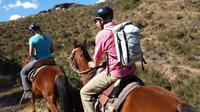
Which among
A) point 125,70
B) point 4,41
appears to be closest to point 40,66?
point 125,70

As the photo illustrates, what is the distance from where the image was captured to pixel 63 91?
35.9 feet

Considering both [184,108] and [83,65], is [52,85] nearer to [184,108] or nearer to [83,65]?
[83,65]

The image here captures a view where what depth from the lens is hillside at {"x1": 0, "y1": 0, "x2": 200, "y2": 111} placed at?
1947 cm

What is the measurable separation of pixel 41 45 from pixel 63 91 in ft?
5.91

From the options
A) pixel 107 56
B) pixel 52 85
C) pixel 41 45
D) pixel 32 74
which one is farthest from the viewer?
pixel 32 74

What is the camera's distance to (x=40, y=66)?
12.3m

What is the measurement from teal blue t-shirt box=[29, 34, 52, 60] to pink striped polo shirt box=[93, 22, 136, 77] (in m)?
4.56

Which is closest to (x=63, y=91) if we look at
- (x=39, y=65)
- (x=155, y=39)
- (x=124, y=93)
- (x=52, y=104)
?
(x=52, y=104)

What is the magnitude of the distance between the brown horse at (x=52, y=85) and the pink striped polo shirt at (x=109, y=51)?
3.39 meters

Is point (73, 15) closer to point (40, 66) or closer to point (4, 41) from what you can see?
point (4, 41)

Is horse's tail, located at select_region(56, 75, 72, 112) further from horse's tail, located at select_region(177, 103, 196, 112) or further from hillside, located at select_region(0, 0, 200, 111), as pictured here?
horse's tail, located at select_region(177, 103, 196, 112)

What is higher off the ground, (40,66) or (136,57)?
(136,57)

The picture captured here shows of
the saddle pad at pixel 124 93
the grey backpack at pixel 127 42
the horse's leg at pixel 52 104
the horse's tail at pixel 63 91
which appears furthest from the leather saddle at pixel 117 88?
the horse's leg at pixel 52 104

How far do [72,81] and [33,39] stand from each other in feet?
11.4
